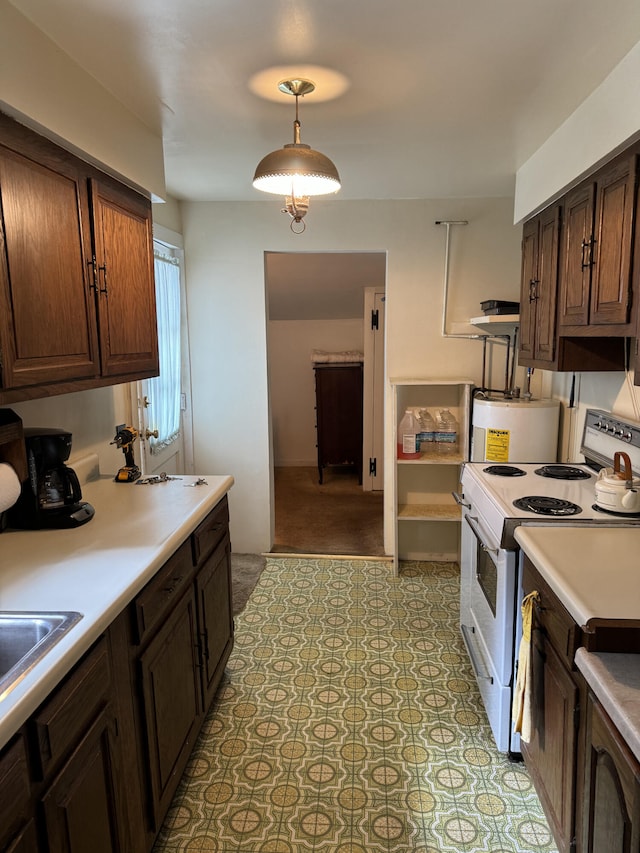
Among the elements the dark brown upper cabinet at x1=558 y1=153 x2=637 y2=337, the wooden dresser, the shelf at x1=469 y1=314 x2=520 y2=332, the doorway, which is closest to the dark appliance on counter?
the dark brown upper cabinet at x1=558 y1=153 x2=637 y2=337

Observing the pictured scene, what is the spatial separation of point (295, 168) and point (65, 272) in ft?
2.55

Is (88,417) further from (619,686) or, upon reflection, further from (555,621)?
(619,686)

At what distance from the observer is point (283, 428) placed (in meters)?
5.98

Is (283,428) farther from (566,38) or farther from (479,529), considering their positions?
(566,38)

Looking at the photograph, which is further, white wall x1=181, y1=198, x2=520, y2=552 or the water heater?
white wall x1=181, y1=198, x2=520, y2=552

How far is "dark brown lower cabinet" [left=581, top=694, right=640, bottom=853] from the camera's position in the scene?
985 millimetres

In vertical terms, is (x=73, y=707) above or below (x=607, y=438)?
below

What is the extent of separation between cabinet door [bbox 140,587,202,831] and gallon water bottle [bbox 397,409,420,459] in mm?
1844

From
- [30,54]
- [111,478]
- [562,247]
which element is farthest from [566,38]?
[111,478]

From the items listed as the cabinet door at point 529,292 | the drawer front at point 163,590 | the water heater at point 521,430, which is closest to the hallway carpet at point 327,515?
the water heater at point 521,430

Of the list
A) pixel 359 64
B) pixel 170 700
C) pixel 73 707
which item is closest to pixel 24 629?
pixel 73 707

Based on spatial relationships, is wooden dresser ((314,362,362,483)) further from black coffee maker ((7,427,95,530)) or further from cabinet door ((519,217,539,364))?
black coffee maker ((7,427,95,530))

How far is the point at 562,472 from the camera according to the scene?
229 cm

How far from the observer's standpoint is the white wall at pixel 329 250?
10.8ft
